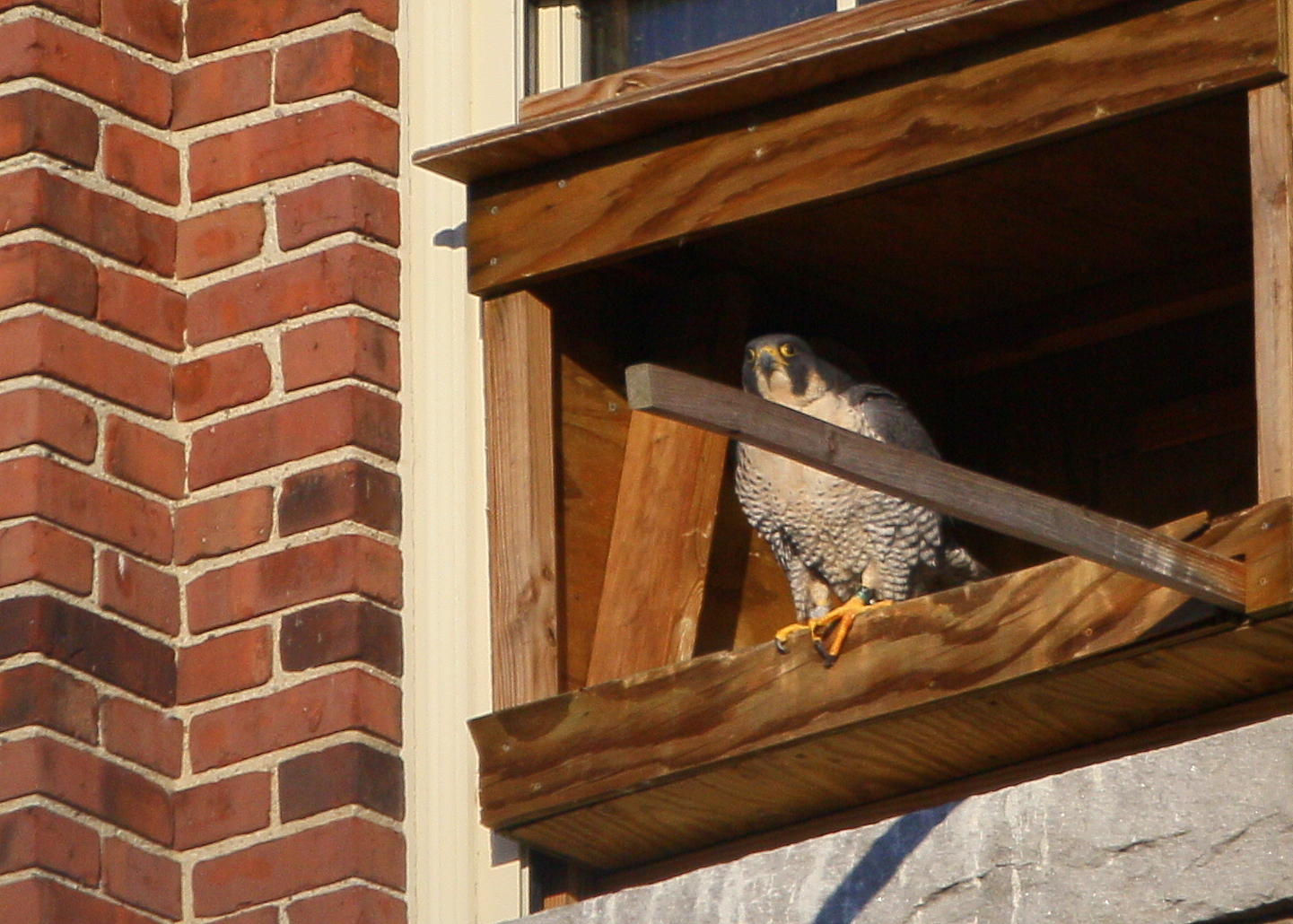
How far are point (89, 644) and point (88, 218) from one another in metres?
0.63

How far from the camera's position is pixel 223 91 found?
4.67m

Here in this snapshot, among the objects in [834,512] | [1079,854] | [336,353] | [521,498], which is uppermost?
[336,353]

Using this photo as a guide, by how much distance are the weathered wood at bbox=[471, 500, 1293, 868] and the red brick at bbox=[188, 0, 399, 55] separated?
3.60 ft

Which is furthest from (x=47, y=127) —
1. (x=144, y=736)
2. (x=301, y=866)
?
(x=301, y=866)

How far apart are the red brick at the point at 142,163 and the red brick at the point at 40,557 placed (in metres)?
0.58

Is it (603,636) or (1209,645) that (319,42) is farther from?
(1209,645)

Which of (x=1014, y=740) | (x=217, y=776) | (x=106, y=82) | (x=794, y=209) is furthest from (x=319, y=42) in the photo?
(x=1014, y=740)

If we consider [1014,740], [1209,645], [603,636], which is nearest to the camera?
[1209,645]

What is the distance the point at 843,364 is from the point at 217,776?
1210 millimetres

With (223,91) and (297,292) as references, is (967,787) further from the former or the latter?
(223,91)

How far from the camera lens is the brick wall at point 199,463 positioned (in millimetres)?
4191

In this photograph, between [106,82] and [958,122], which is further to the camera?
[106,82]

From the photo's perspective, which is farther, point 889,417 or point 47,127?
point 889,417

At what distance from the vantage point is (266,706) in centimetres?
431
